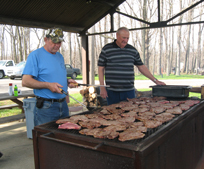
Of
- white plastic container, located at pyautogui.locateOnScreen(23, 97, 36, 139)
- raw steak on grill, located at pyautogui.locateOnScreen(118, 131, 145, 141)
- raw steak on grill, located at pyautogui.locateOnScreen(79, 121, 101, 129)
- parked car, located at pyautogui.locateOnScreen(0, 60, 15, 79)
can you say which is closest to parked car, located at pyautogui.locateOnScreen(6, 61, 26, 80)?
parked car, located at pyautogui.locateOnScreen(0, 60, 15, 79)

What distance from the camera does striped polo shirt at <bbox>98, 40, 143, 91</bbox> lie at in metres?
3.22

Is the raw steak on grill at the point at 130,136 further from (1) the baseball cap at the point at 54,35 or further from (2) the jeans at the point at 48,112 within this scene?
(1) the baseball cap at the point at 54,35

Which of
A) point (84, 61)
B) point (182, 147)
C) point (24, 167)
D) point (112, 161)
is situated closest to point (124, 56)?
point (182, 147)

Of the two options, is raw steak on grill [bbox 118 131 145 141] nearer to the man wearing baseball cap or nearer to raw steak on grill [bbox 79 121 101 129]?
raw steak on grill [bbox 79 121 101 129]

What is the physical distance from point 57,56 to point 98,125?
1.11 meters

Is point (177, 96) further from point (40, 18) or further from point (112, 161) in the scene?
point (40, 18)

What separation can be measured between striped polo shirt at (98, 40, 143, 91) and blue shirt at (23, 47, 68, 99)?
1.01 m

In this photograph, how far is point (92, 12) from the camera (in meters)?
5.91

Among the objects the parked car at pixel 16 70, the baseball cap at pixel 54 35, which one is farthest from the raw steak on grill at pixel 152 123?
the parked car at pixel 16 70

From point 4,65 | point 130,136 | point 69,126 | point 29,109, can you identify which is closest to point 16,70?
point 4,65

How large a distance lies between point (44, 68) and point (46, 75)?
0.09 m

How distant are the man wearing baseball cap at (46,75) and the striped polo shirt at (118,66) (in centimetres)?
101

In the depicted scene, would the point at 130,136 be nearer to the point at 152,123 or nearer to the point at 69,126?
the point at 152,123

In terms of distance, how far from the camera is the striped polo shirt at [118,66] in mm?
3217
